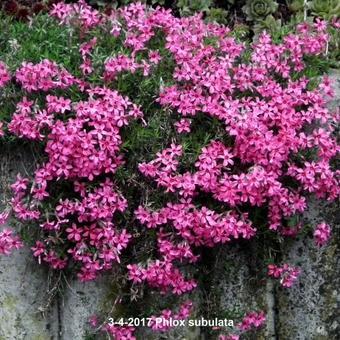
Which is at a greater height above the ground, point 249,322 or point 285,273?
point 285,273

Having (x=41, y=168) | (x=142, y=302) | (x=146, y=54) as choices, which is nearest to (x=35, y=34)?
(x=146, y=54)

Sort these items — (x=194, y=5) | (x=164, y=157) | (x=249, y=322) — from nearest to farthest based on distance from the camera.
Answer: (x=164, y=157) → (x=249, y=322) → (x=194, y=5)

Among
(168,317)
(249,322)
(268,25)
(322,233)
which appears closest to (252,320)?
(249,322)

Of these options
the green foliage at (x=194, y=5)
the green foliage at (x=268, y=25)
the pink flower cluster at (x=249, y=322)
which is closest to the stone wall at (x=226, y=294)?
the pink flower cluster at (x=249, y=322)

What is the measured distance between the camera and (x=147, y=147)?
10.2 ft

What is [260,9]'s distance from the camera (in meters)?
4.10

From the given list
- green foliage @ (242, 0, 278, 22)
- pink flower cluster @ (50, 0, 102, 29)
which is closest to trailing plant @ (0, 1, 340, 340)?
pink flower cluster @ (50, 0, 102, 29)

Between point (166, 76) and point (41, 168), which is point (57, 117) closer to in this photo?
point (41, 168)

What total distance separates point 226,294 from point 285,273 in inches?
11.4

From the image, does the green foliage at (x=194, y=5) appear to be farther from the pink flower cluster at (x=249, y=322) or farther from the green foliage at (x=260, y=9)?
the pink flower cluster at (x=249, y=322)

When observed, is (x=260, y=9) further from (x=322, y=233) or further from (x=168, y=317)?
(x=168, y=317)

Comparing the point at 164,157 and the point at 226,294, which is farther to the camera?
the point at 226,294

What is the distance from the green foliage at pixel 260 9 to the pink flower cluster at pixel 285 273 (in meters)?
1.54

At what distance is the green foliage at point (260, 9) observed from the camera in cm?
410
